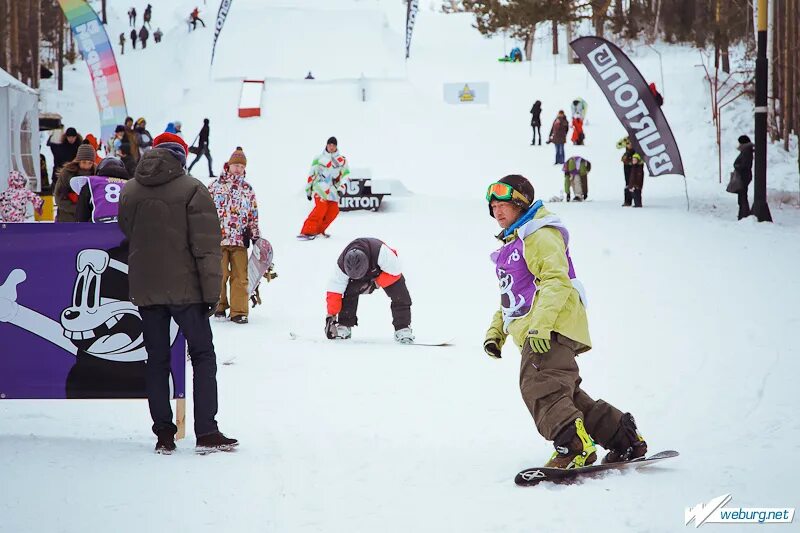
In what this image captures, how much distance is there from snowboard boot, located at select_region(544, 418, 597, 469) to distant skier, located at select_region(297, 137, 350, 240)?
12.3 meters

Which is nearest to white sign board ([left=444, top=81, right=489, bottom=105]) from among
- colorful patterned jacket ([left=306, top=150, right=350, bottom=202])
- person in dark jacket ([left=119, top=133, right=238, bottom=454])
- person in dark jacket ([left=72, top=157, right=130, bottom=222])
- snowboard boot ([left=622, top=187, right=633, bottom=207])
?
snowboard boot ([left=622, top=187, right=633, bottom=207])

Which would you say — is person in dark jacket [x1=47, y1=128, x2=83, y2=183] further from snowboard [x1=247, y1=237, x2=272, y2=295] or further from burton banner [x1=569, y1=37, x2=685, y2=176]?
burton banner [x1=569, y1=37, x2=685, y2=176]

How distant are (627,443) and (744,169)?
14024 millimetres

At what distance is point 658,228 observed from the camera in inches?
653

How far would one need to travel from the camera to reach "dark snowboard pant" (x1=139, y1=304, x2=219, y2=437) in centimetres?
520

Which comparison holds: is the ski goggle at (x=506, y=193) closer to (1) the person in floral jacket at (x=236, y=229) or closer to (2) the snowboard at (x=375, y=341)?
(2) the snowboard at (x=375, y=341)

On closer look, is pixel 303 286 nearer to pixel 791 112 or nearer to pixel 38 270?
pixel 38 270

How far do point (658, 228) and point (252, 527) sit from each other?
44.3 feet

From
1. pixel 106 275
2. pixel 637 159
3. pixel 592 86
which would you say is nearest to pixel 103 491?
pixel 106 275

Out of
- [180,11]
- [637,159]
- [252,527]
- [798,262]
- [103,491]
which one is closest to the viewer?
[252,527]

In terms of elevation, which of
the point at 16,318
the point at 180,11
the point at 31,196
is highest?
the point at 180,11

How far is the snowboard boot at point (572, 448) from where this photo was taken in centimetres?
468

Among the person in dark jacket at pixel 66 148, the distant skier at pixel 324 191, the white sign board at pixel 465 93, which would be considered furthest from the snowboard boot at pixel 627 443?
the white sign board at pixel 465 93

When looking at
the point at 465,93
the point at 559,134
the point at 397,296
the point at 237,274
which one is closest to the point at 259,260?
the point at 237,274
